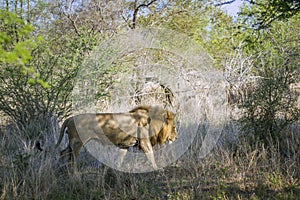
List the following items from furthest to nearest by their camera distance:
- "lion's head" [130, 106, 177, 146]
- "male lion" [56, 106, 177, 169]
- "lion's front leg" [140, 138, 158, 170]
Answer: "lion's head" [130, 106, 177, 146] < "lion's front leg" [140, 138, 158, 170] < "male lion" [56, 106, 177, 169]

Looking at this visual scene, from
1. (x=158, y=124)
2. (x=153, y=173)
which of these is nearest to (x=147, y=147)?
(x=158, y=124)

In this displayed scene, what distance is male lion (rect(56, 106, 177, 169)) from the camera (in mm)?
6125

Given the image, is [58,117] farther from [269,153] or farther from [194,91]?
[269,153]

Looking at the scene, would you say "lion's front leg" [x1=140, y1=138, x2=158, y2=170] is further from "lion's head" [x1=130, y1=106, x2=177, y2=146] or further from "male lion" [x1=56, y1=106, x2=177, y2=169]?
"lion's head" [x1=130, y1=106, x2=177, y2=146]

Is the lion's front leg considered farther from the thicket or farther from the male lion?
the thicket

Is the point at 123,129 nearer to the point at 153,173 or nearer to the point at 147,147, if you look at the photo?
the point at 147,147

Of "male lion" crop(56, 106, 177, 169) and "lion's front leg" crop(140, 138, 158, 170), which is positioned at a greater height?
"male lion" crop(56, 106, 177, 169)

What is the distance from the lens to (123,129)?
20.8ft

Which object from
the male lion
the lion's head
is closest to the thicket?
the male lion

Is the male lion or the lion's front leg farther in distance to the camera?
the lion's front leg

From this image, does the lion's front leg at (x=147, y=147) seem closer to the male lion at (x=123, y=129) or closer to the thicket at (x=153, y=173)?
the male lion at (x=123, y=129)

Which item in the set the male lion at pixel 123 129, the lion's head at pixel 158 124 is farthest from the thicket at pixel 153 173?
the lion's head at pixel 158 124

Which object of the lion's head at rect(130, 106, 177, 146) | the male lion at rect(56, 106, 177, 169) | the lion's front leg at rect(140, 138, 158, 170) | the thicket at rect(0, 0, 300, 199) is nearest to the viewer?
the thicket at rect(0, 0, 300, 199)

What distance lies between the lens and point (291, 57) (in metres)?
7.74
